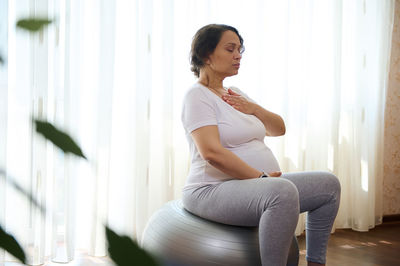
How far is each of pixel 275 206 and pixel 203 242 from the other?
11.5 inches

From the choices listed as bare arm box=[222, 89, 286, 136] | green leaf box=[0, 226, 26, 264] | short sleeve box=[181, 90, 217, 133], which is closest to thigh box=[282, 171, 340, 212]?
bare arm box=[222, 89, 286, 136]

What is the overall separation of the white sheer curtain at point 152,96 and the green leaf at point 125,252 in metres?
1.74

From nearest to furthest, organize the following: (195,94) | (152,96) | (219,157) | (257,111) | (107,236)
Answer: (107,236)
(219,157)
(195,94)
(257,111)
(152,96)

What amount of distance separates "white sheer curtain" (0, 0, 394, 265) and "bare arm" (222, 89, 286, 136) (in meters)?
0.72

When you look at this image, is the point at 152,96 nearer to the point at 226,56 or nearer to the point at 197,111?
the point at 226,56

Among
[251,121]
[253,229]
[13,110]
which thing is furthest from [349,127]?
[13,110]

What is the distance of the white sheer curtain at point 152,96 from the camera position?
7.42ft

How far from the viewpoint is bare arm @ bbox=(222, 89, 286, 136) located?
1.88 meters

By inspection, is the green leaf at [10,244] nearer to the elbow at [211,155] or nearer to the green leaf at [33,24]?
the green leaf at [33,24]

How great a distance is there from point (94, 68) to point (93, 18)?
0.86 ft

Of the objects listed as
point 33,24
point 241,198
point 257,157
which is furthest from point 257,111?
point 33,24

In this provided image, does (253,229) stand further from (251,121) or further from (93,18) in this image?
(93,18)

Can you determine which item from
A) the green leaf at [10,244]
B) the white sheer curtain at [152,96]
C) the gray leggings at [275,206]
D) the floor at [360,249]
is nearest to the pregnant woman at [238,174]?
the gray leggings at [275,206]

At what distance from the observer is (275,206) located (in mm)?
1526
